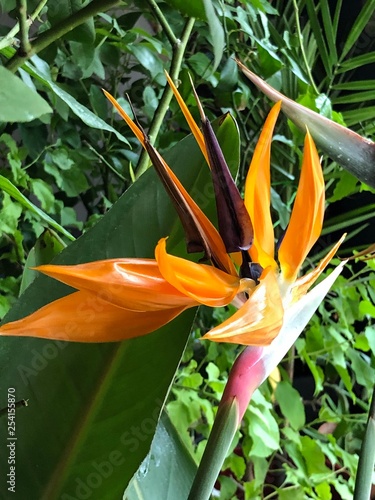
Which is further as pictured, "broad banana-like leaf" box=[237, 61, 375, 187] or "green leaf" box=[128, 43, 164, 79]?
"green leaf" box=[128, 43, 164, 79]

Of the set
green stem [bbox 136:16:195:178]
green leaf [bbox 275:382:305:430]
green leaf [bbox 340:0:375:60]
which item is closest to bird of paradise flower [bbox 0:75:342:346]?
green stem [bbox 136:16:195:178]

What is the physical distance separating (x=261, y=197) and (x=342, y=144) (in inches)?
1.9

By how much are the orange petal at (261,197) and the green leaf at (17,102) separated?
0.49ft

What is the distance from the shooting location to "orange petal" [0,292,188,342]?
206 mm

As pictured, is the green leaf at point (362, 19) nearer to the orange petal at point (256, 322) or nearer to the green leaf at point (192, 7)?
the green leaf at point (192, 7)

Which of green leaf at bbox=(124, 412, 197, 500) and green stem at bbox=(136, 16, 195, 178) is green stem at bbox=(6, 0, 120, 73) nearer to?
green stem at bbox=(136, 16, 195, 178)

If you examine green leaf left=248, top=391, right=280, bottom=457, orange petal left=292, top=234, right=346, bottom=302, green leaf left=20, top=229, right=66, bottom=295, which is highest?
green leaf left=20, top=229, right=66, bottom=295

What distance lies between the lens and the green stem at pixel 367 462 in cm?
24

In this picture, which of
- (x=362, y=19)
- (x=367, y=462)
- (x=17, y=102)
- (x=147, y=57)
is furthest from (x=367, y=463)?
(x=362, y=19)

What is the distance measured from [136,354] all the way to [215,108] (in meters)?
0.80

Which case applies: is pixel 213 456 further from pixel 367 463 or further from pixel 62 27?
pixel 62 27

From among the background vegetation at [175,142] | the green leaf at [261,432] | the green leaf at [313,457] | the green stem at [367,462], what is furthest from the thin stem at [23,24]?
the green leaf at [313,457]

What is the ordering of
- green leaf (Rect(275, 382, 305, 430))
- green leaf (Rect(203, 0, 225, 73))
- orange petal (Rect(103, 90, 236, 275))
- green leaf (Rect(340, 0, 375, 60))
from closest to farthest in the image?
1. orange petal (Rect(103, 90, 236, 275))
2. green leaf (Rect(203, 0, 225, 73))
3. green leaf (Rect(275, 382, 305, 430))
4. green leaf (Rect(340, 0, 375, 60))

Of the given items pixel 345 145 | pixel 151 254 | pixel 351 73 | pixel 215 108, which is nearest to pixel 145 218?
pixel 151 254
